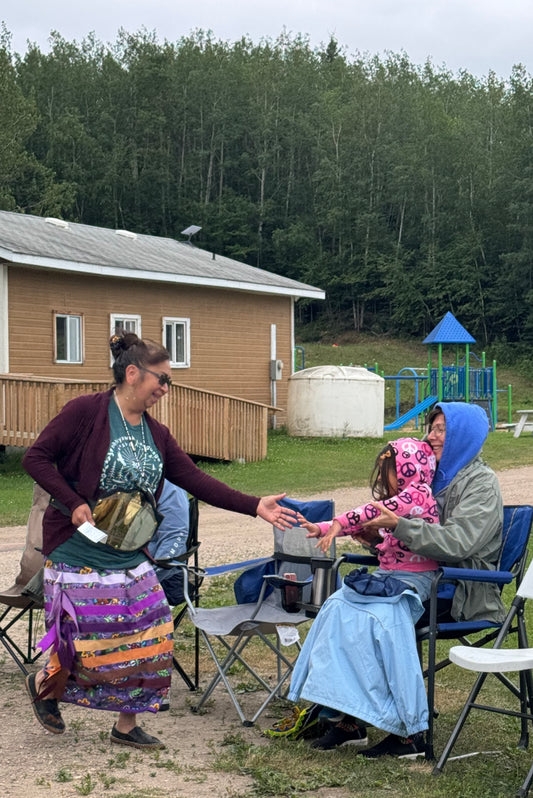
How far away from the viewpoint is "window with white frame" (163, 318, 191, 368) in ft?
70.1

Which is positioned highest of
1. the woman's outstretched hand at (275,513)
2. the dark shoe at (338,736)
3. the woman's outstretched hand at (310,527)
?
the woman's outstretched hand at (275,513)

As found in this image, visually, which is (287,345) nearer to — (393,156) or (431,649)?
(431,649)

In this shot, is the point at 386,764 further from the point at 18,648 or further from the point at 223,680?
the point at 18,648

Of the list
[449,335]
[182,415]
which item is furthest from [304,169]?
[182,415]

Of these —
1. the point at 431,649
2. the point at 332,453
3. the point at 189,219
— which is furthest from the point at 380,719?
the point at 189,219

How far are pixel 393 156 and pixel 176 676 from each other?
49.7 meters

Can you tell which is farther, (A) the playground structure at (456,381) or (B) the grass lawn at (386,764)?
(A) the playground structure at (456,381)

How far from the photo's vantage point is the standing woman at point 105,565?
164 inches

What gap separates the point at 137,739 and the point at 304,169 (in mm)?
54242

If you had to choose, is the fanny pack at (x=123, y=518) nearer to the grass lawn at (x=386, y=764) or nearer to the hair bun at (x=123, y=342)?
the hair bun at (x=123, y=342)

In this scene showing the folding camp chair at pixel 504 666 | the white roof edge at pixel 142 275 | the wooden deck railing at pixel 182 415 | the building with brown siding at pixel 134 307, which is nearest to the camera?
the folding camp chair at pixel 504 666

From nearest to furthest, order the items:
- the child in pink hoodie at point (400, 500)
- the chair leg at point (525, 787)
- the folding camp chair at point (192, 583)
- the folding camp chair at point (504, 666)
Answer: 1. the chair leg at point (525, 787)
2. the folding camp chair at point (504, 666)
3. the child in pink hoodie at point (400, 500)
4. the folding camp chair at point (192, 583)

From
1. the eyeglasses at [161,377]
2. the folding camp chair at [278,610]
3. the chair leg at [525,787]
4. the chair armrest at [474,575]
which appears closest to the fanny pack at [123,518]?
the eyeglasses at [161,377]

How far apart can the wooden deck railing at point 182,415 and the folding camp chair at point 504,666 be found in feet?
38.5
